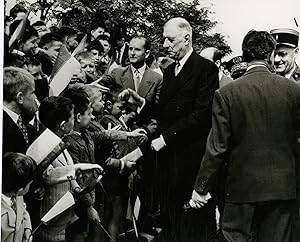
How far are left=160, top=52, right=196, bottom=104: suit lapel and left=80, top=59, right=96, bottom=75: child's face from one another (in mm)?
386

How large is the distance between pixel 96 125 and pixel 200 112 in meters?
0.54

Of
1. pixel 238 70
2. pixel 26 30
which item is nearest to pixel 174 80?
pixel 238 70

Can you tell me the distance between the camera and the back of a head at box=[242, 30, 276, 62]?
9.40ft

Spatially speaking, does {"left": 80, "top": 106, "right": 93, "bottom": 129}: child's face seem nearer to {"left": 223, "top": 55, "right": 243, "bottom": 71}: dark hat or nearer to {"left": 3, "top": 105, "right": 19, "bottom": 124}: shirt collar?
{"left": 3, "top": 105, "right": 19, "bottom": 124}: shirt collar

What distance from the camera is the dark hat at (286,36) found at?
3.16 meters

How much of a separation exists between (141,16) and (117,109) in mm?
510

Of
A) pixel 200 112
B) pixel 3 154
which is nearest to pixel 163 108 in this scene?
pixel 200 112

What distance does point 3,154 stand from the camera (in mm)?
2893

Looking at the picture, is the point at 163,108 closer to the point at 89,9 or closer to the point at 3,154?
the point at 89,9

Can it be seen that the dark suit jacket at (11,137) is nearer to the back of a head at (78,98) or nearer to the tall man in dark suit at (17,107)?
the tall man in dark suit at (17,107)

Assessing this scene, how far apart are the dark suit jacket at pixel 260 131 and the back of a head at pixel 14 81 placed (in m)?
0.91

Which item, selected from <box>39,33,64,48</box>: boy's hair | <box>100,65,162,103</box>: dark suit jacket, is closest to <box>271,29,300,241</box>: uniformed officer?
<box>100,65,162,103</box>: dark suit jacket

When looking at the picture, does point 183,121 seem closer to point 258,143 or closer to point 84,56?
point 258,143

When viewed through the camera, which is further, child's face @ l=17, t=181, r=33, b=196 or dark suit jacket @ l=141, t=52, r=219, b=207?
dark suit jacket @ l=141, t=52, r=219, b=207
